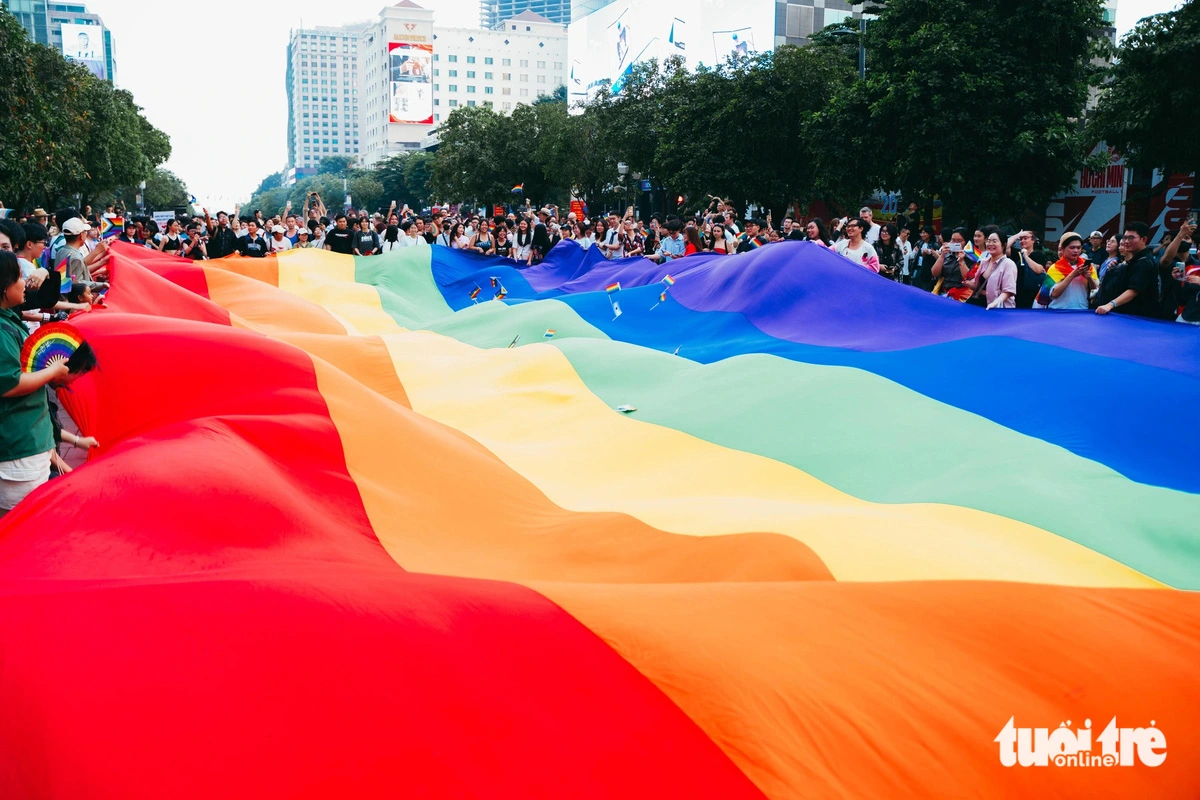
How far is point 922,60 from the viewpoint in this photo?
2070cm

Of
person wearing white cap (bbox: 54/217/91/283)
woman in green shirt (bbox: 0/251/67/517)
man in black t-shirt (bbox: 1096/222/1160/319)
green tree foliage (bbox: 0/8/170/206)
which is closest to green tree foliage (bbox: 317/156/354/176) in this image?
green tree foliage (bbox: 0/8/170/206)

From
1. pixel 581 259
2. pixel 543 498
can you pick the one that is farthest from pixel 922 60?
pixel 543 498

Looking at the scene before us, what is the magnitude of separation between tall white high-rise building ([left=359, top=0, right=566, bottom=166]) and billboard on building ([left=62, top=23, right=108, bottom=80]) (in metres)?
39.1

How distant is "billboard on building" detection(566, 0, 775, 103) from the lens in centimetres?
5669

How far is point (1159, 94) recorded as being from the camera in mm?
18016

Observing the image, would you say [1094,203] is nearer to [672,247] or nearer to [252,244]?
[672,247]

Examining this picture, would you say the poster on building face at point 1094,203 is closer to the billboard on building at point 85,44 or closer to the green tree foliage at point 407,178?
the green tree foliage at point 407,178

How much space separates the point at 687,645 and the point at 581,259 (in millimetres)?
10987

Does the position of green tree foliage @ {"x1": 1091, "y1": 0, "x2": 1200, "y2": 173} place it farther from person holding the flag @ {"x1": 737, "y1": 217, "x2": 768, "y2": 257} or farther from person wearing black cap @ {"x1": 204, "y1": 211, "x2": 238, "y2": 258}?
person wearing black cap @ {"x1": 204, "y1": 211, "x2": 238, "y2": 258}

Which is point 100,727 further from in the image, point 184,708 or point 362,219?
point 362,219

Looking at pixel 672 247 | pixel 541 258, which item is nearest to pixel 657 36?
pixel 541 258

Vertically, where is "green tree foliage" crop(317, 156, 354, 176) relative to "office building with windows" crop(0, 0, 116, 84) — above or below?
below

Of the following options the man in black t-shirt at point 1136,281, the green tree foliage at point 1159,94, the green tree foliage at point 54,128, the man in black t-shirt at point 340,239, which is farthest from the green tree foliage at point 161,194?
the man in black t-shirt at point 1136,281

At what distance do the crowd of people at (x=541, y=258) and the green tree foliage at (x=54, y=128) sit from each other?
213 inches
